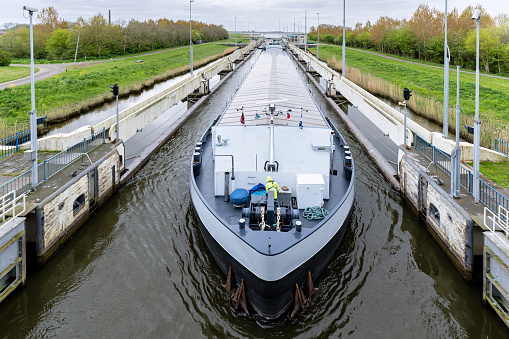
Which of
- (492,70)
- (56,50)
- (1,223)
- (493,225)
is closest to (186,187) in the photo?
(1,223)

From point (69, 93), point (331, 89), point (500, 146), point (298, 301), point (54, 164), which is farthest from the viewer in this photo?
point (331, 89)

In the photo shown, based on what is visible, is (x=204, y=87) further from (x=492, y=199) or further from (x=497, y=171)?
(x=492, y=199)

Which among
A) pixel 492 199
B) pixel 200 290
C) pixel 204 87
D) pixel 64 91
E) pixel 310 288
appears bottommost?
pixel 200 290

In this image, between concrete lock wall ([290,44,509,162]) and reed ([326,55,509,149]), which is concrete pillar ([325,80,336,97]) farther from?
reed ([326,55,509,149])

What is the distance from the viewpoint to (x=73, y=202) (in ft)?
39.9

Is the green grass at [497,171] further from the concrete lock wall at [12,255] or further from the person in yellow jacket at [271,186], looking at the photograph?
the concrete lock wall at [12,255]

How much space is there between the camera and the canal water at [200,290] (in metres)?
8.52

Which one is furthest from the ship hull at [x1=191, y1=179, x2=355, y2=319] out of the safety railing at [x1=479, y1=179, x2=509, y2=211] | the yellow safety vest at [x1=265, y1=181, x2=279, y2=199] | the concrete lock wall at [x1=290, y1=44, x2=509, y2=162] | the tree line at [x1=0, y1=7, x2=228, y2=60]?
the tree line at [x1=0, y1=7, x2=228, y2=60]

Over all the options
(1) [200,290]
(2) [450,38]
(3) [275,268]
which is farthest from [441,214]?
(2) [450,38]

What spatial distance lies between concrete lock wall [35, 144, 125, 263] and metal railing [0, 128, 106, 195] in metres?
1.00

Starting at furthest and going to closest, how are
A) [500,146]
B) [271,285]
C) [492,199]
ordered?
[500,146], [492,199], [271,285]

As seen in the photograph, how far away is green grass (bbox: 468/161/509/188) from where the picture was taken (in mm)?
12508

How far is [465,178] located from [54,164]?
1441 centimetres

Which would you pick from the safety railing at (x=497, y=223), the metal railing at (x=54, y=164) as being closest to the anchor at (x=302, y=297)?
the safety railing at (x=497, y=223)
